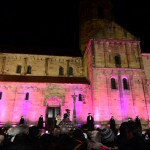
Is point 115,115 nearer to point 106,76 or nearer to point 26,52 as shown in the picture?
point 106,76

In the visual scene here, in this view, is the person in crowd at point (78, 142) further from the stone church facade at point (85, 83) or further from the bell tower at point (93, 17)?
the bell tower at point (93, 17)

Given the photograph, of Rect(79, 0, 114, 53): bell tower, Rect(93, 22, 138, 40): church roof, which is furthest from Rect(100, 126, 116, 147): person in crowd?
Rect(79, 0, 114, 53): bell tower

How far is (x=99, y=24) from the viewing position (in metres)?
31.6

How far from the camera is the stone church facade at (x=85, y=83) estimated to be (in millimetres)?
Answer: 24062

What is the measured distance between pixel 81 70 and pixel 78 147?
26.4 meters

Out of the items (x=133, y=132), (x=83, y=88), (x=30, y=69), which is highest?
(x=30, y=69)

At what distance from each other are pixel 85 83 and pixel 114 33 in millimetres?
8691

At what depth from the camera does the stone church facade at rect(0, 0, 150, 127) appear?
2406 centimetres

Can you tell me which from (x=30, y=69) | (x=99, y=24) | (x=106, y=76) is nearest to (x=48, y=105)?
(x=30, y=69)

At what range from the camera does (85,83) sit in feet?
85.3

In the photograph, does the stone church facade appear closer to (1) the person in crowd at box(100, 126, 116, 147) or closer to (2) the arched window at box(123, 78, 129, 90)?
(2) the arched window at box(123, 78, 129, 90)

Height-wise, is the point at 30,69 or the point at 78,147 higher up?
the point at 30,69

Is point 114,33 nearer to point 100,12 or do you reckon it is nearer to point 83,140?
point 100,12

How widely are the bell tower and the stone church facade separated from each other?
329 centimetres
